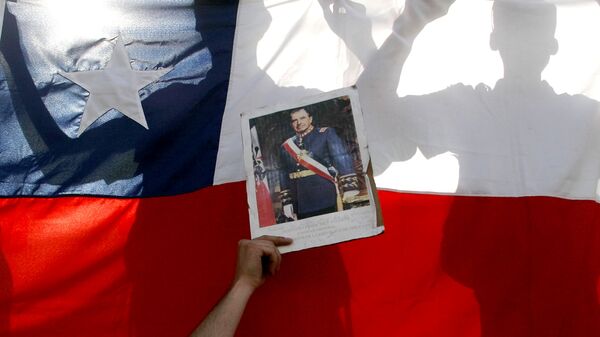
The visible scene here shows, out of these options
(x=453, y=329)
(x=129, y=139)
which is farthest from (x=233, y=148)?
(x=453, y=329)

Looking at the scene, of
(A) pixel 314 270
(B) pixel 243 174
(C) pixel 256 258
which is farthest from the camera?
(B) pixel 243 174

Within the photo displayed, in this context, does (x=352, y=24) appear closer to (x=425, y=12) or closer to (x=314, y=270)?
(x=425, y=12)

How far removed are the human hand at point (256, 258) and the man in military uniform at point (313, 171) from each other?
8 cm

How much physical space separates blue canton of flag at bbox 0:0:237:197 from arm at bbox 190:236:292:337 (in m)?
0.48

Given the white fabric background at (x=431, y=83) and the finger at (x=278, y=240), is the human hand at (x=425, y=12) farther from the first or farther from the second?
the finger at (x=278, y=240)

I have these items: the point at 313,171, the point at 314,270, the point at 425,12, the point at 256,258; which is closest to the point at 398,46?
the point at 425,12

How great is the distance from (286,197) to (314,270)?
29cm

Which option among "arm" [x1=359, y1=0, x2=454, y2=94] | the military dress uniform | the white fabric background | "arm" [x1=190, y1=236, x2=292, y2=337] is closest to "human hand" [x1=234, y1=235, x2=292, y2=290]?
"arm" [x1=190, y1=236, x2=292, y2=337]

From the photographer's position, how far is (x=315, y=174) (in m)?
1.69

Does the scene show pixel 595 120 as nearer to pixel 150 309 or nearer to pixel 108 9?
pixel 150 309

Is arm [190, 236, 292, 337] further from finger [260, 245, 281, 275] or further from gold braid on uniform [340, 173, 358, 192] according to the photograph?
gold braid on uniform [340, 173, 358, 192]

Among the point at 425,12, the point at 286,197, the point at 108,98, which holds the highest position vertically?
the point at 425,12

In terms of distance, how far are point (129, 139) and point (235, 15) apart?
1.83 feet

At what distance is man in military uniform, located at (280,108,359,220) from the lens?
165 centimetres
